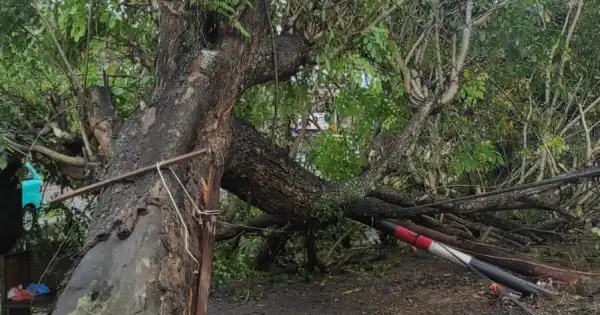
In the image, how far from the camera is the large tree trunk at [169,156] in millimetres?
2178

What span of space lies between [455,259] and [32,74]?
4.00 metres

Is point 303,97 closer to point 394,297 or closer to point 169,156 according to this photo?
point 394,297

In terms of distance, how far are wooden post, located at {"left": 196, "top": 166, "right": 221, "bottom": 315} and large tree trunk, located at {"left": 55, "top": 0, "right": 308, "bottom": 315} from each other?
0.17 feet

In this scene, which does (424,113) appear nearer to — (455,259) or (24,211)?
(455,259)

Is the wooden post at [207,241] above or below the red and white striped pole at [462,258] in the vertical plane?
above

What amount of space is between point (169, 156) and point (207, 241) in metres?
0.44

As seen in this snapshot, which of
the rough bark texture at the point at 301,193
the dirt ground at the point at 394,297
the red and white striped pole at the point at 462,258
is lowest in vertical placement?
the dirt ground at the point at 394,297

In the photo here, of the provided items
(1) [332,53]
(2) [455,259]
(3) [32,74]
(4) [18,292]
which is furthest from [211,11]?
(2) [455,259]

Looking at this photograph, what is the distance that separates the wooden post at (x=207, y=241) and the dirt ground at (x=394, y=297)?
2525 mm

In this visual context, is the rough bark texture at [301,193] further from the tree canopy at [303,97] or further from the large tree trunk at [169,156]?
the large tree trunk at [169,156]

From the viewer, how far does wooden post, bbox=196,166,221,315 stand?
262 centimetres

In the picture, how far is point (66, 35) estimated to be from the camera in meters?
4.80

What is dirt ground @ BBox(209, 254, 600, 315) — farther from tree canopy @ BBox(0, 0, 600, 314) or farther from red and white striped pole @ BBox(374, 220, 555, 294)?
tree canopy @ BBox(0, 0, 600, 314)

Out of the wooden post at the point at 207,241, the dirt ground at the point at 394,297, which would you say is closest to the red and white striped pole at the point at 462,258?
the dirt ground at the point at 394,297
